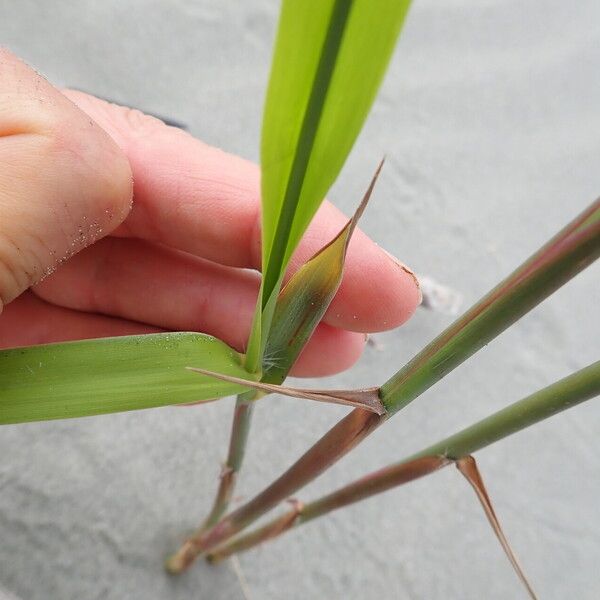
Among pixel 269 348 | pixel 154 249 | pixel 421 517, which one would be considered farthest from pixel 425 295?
pixel 269 348

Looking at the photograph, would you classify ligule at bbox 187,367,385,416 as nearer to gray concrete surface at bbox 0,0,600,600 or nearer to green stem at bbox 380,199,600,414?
green stem at bbox 380,199,600,414

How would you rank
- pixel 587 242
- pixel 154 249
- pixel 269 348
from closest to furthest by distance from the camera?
pixel 587 242
pixel 269 348
pixel 154 249

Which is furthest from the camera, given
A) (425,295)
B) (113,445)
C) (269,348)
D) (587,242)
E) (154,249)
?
(425,295)

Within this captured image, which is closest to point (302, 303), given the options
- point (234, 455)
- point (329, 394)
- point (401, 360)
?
point (329, 394)

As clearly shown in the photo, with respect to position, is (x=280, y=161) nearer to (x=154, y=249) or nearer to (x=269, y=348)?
(x=269, y=348)

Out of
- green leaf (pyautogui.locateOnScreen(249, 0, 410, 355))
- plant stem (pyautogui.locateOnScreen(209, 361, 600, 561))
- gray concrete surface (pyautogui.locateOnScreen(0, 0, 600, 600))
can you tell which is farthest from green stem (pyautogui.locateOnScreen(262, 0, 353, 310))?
gray concrete surface (pyautogui.locateOnScreen(0, 0, 600, 600))

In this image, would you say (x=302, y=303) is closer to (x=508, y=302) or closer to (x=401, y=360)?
(x=508, y=302)

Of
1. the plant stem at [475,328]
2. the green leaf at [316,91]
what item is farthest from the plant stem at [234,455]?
the green leaf at [316,91]
